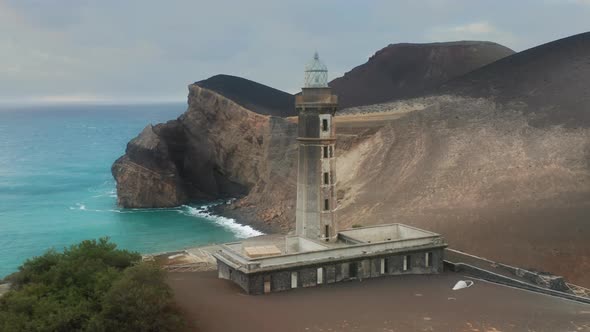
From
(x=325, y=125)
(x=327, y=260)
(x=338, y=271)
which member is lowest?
(x=338, y=271)

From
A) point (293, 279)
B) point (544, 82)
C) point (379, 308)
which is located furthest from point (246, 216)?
point (379, 308)

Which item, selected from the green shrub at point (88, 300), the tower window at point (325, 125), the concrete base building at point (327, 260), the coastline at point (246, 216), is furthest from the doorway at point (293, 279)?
the coastline at point (246, 216)

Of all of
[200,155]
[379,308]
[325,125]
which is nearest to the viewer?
[379,308]

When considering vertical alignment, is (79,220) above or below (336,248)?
below

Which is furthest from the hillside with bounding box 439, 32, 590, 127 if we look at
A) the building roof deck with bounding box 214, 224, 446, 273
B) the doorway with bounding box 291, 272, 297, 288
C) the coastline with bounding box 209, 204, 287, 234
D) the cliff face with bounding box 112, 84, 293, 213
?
the doorway with bounding box 291, 272, 297, 288

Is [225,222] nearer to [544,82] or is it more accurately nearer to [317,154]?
[317,154]

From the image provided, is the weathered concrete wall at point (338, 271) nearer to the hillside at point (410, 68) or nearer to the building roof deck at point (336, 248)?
the building roof deck at point (336, 248)

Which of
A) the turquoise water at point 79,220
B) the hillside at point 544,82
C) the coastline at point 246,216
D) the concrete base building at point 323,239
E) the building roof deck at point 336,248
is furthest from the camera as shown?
the coastline at point 246,216
